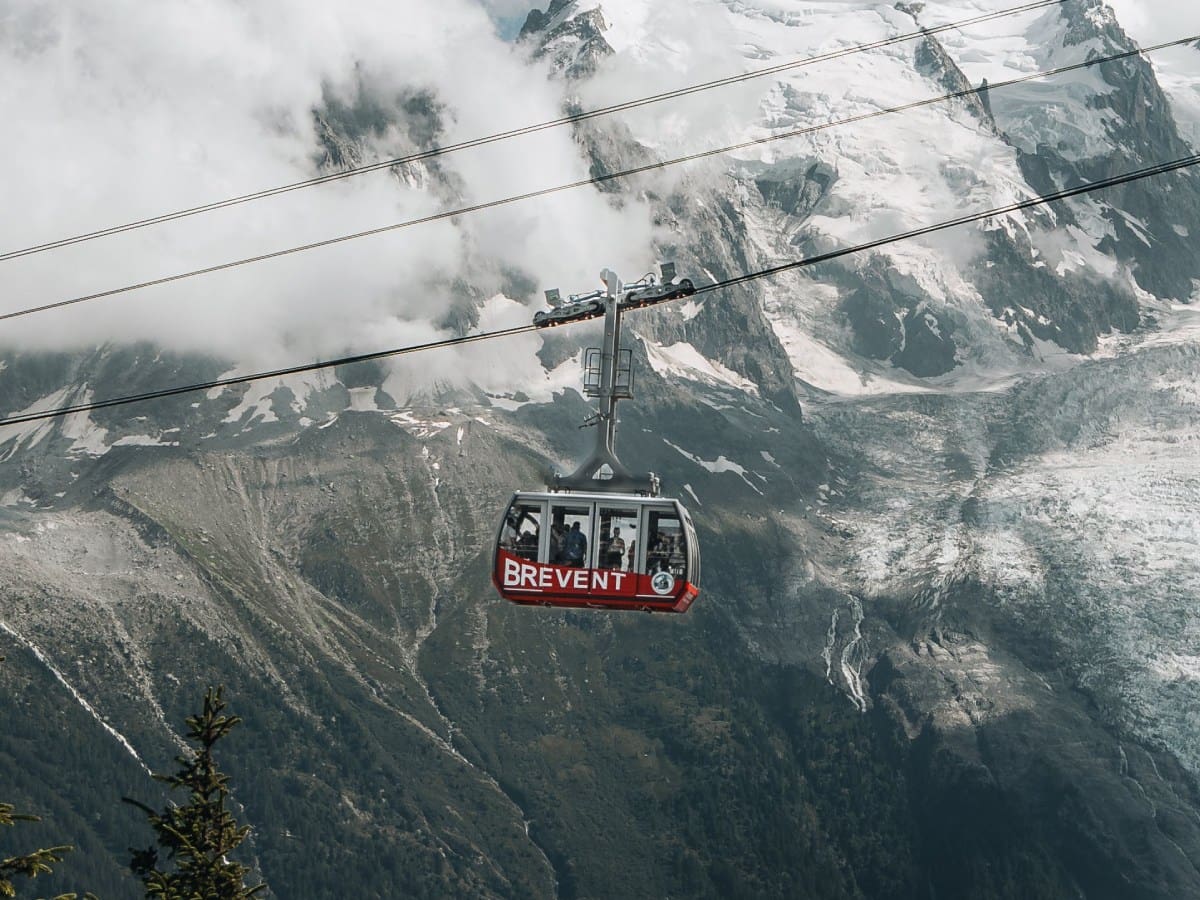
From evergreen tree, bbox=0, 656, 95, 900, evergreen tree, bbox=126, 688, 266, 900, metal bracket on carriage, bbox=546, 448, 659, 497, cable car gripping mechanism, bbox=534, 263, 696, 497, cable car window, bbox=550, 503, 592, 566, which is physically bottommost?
evergreen tree, bbox=126, 688, 266, 900

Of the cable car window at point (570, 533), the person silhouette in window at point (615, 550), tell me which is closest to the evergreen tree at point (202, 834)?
the cable car window at point (570, 533)

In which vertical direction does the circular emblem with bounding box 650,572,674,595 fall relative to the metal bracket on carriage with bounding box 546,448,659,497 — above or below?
below

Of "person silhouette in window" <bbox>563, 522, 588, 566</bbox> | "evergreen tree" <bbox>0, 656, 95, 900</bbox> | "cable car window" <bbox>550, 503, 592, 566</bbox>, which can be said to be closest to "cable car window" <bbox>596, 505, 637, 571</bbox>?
"cable car window" <bbox>550, 503, 592, 566</bbox>

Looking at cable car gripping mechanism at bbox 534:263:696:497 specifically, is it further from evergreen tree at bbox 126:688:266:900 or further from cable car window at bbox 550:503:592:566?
evergreen tree at bbox 126:688:266:900

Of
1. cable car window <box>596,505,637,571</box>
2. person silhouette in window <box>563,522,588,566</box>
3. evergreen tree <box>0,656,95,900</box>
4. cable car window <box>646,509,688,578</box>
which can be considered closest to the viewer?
evergreen tree <box>0,656,95,900</box>

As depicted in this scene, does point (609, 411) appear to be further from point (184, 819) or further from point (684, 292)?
point (184, 819)

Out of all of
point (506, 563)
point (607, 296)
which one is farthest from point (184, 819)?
point (607, 296)
